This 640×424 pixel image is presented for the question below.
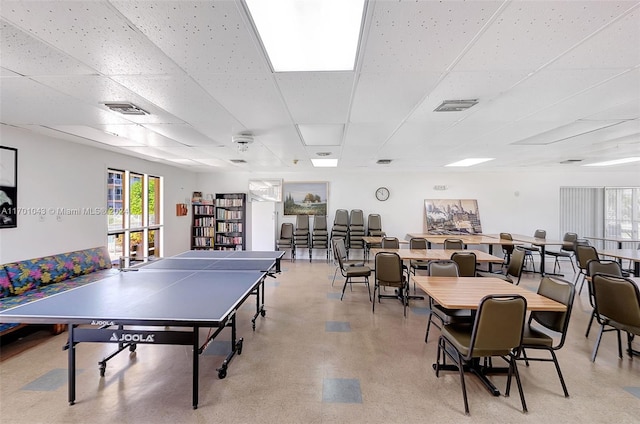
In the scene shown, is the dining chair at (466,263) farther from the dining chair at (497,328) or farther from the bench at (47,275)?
the bench at (47,275)

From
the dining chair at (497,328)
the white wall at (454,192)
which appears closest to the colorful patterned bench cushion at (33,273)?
the white wall at (454,192)

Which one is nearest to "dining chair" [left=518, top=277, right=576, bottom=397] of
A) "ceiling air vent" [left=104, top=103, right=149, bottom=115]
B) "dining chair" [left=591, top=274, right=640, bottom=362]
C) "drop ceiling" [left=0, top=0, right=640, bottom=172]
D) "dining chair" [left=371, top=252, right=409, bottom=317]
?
"dining chair" [left=591, top=274, right=640, bottom=362]

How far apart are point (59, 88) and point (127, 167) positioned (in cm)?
381

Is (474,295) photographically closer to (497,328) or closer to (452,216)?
(497,328)

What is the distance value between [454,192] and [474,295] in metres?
6.70

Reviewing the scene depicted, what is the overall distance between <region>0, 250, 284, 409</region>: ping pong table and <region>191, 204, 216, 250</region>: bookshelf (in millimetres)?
5259

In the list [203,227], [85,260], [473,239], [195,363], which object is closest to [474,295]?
[195,363]

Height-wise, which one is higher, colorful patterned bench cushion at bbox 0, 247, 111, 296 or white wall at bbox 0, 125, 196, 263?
white wall at bbox 0, 125, 196, 263

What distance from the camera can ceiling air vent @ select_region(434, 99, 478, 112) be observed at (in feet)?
9.18

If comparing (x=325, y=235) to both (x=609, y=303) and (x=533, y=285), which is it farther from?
(x=609, y=303)

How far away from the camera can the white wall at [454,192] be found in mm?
8344

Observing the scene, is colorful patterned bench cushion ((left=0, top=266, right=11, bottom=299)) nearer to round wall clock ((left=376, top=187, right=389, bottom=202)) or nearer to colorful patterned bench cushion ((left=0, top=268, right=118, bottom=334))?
colorful patterned bench cushion ((left=0, top=268, right=118, bottom=334))

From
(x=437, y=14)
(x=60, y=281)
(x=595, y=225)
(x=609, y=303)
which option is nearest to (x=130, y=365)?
(x=60, y=281)

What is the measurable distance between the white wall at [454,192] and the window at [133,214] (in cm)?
216
